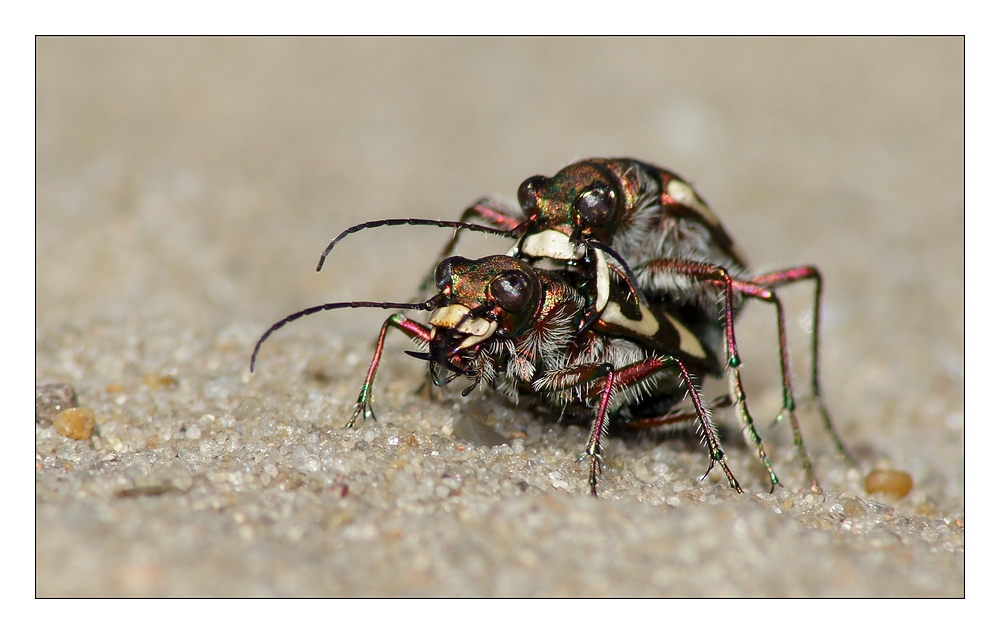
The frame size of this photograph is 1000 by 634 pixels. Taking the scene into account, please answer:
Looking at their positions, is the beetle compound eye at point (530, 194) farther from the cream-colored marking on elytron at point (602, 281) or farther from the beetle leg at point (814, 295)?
the beetle leg at point (814, 295)

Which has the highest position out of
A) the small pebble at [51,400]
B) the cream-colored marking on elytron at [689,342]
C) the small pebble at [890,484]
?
the cream-colored marking on elytron at [689,342]

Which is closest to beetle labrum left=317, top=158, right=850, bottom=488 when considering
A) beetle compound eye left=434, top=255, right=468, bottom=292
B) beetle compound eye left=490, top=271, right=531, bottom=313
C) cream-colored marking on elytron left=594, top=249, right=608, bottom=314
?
cream-colored marking on elytron left=594, top=249, right=608, bottom=314

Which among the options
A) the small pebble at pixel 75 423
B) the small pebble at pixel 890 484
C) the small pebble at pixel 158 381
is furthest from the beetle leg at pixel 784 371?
the small pebble at pixel 75 423

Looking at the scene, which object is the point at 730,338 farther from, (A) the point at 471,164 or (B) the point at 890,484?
(A) the point at 471,164

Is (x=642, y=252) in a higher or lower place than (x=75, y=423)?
higher

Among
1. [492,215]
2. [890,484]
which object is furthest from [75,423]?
[890,484]
